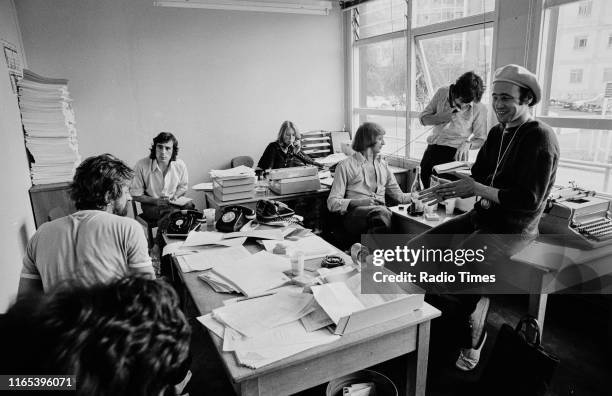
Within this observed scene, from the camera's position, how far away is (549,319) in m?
2.78

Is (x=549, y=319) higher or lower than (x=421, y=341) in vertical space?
lower

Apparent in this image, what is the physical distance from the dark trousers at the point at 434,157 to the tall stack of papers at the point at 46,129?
Result: 319 cm

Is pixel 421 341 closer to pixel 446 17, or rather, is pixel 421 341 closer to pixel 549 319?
pixel 549 319

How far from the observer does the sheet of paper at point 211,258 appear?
1.97 m

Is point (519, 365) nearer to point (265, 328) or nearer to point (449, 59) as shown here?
point (265, 328)

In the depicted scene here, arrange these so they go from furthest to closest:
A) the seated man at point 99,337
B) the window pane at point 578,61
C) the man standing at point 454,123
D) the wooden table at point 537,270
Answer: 1. the man standing at point 454,123
2. the window pane at point 578,61
3. the wooden table at point 537,270
4. the seated man at point 99,337

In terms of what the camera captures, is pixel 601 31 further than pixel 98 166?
Yes

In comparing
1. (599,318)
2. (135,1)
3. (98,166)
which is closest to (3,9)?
(135,1)

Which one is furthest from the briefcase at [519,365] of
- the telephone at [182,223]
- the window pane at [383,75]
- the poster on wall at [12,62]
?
the poster on wall at [12,62]

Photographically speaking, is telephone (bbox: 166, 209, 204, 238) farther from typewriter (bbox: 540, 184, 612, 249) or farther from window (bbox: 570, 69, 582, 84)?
window (bbox: 570, 69, 582, 84)

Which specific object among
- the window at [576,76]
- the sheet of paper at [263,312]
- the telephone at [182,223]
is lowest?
the sheet of paper at [263,312]

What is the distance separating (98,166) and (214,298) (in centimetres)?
75

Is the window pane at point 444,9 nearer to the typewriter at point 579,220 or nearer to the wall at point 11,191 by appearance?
the typewriter at point 579,220

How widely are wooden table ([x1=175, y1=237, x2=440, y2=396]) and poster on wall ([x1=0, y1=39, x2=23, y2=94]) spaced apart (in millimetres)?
2688
